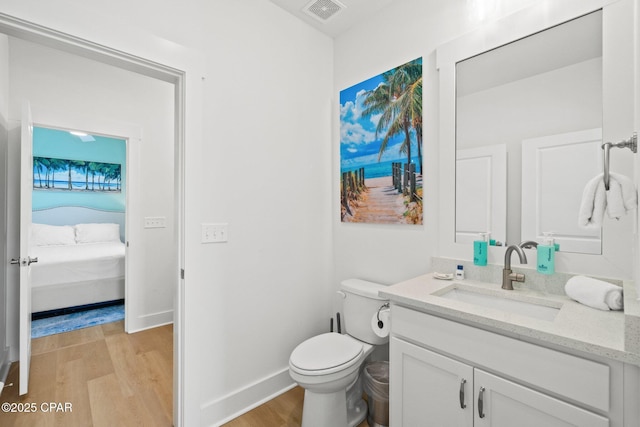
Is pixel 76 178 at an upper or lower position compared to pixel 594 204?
upper

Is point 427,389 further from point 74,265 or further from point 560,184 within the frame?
point 74,265

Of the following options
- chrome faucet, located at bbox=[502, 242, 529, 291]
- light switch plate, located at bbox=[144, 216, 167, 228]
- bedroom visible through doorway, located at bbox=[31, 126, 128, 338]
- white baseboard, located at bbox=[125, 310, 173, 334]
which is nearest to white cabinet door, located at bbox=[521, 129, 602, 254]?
chrome faucet, located at bbox=[502, 242, 529, 291]

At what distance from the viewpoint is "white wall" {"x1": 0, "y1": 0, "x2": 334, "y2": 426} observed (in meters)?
1.55

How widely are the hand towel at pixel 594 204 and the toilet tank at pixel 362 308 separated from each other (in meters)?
0.98

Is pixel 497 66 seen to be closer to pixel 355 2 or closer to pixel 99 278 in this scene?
pixel 355 2

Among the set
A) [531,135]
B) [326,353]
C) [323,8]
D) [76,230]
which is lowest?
[326,353]

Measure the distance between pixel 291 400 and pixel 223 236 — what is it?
47.1 inches

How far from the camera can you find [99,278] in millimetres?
3572

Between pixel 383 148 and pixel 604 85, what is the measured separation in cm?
108

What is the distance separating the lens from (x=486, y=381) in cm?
105

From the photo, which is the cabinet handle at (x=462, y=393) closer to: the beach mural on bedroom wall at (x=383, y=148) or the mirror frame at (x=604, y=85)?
the mirror frame at (x=604, y=85)

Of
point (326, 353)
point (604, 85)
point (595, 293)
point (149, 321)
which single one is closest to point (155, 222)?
point (149, 321)

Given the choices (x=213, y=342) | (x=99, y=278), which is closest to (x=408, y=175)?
(x=213, y=342)

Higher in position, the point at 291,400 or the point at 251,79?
the point at 251,79
